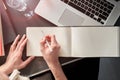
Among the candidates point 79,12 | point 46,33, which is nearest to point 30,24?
point 46,33

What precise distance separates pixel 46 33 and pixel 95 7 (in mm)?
213

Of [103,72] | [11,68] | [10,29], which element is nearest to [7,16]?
[10,29]

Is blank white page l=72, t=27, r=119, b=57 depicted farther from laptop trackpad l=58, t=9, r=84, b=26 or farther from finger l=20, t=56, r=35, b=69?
finger l=20, t=56, r=35, b=69

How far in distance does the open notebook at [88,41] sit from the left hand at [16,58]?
139 millimetres

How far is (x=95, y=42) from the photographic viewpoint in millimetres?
1120

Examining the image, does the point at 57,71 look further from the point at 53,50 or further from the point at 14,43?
the point at 14,43

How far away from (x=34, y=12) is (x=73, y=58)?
24 cm

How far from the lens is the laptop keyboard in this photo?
1.13 metres

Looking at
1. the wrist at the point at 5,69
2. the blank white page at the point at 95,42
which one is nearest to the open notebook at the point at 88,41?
the blank white page at the point at 95,42

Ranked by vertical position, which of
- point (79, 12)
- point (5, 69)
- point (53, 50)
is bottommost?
point (5, 69)

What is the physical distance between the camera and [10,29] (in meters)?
1.15

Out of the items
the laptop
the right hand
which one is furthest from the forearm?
the laptop

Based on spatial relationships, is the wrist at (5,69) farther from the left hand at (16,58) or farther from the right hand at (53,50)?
the right hand at (53,50)

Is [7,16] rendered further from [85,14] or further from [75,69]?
[75,69]
